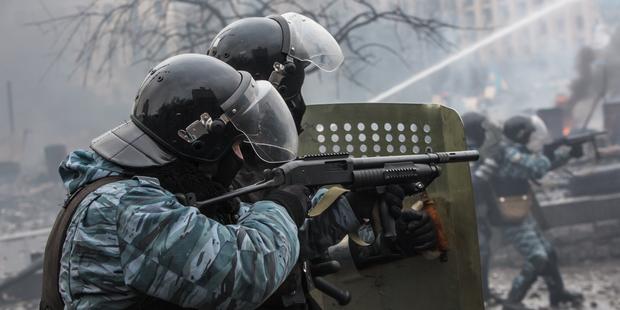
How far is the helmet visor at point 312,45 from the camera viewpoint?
117 inches

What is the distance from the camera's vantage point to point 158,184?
1.75 metres

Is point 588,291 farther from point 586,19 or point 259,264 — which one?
point 586,19

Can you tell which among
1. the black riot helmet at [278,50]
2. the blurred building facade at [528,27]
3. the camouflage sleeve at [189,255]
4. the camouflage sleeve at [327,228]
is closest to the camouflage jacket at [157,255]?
the camouflage sleeve at [189,255]

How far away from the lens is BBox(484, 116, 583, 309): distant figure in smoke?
23.6ft

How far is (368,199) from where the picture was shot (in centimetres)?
229

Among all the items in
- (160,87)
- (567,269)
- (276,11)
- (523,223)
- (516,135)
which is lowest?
(567,269)

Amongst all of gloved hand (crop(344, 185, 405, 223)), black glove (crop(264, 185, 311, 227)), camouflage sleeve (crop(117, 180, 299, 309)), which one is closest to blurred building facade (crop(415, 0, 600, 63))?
gloved hand (crop(344, 185, 405, 223))

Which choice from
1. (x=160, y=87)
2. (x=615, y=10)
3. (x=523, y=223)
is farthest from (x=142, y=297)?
(x=615, y=10)

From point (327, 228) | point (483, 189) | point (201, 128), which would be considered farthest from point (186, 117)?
point (483, 189)

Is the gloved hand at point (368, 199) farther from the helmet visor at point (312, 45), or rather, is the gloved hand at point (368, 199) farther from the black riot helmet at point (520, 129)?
the black riot helmet at point (520, 129)

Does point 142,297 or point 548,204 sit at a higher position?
point 142,297

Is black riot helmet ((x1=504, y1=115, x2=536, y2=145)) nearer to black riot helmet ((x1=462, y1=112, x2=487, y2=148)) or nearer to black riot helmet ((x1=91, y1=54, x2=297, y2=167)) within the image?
black riot helmet ((x1=462, y1=112, x2=487, y2=148))

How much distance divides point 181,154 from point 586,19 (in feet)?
64.5

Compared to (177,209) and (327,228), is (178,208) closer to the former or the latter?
(177,209)
